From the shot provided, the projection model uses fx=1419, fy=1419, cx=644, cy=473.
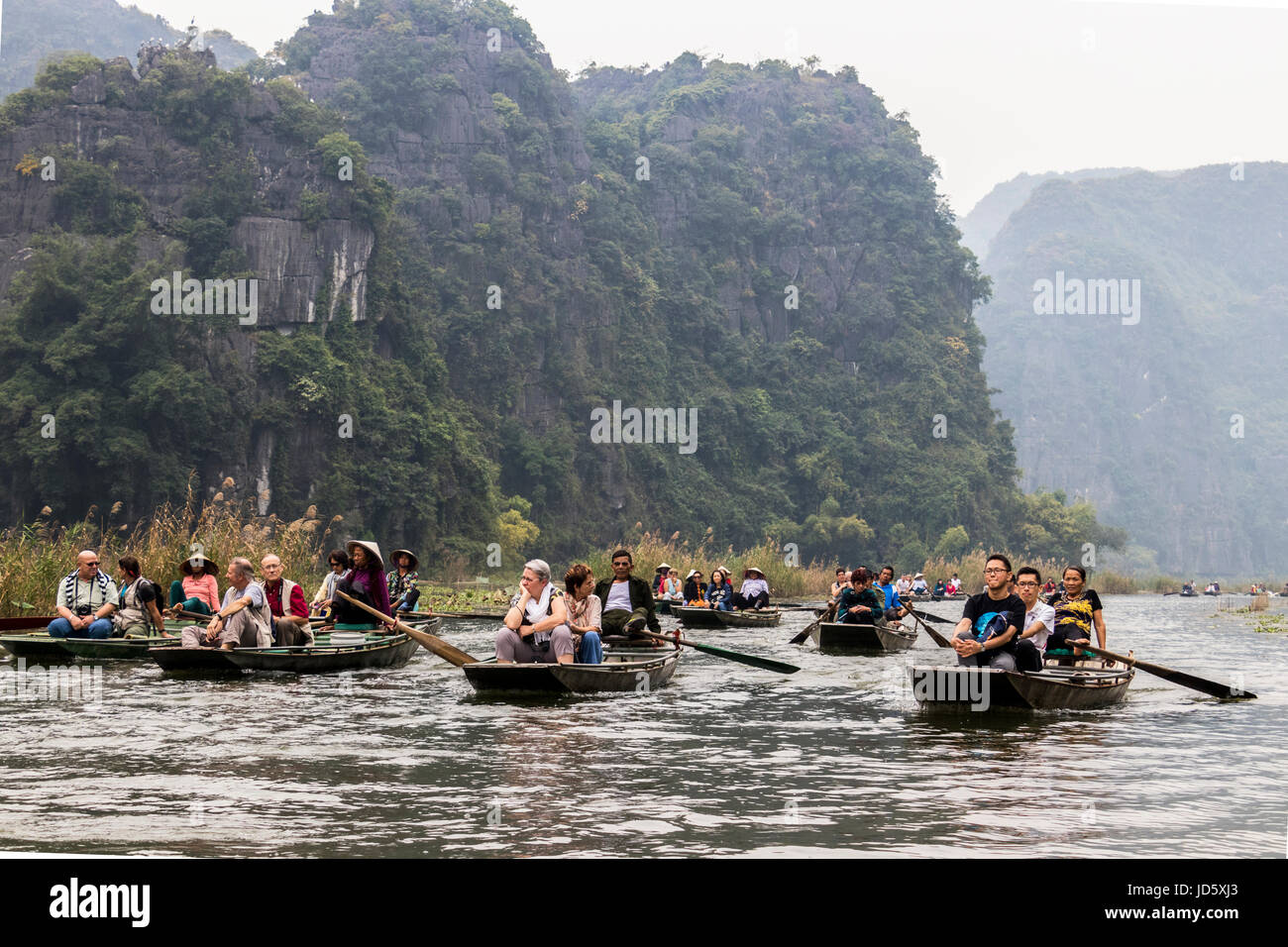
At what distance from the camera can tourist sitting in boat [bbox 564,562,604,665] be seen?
14.0 meters

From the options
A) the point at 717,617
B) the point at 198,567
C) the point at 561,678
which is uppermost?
the point at 198,567

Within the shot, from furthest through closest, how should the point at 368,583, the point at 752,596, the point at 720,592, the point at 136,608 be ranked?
the point at 752,596 → the point at 720,592 → the point at 368,583 → the point at 136,608

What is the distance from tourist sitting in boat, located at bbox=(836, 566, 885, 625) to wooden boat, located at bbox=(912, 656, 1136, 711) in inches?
288

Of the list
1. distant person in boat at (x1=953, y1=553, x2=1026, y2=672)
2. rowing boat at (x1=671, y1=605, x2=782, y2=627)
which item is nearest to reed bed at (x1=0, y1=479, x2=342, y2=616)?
rowing boat at (x1=671, y1=605, x2=782, y2=627)

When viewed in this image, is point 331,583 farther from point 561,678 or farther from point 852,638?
point 852,638

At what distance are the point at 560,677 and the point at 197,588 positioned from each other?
6466 millimetres

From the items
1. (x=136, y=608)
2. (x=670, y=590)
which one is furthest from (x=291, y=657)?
(x=670, y=590)

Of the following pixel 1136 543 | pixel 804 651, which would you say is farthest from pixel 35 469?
pixel 1136 543

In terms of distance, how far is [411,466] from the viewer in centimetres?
5534

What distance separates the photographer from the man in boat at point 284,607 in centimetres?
1575

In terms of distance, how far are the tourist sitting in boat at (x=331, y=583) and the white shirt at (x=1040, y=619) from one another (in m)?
8.51

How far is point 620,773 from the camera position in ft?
33.1

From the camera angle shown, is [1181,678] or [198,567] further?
[198,567]

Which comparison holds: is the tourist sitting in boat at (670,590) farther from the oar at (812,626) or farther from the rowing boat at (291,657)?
the rowing boat at (291,657)
